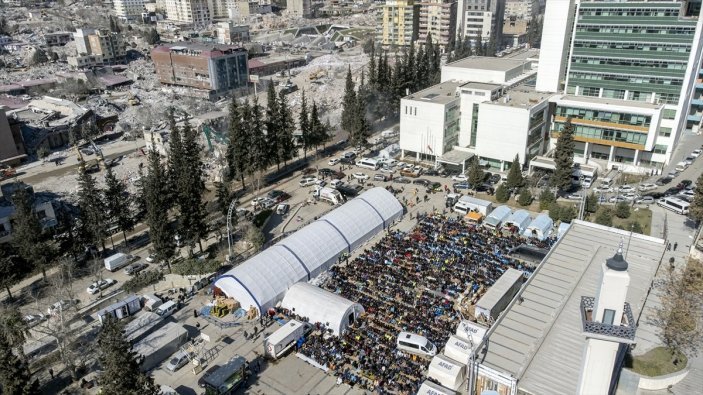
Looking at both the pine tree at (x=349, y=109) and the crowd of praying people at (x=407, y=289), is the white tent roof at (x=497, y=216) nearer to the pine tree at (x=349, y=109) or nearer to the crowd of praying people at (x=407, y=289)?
the crowd of praying people at (x=407, y=289)

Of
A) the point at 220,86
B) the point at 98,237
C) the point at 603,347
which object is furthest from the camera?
the point at 220,86

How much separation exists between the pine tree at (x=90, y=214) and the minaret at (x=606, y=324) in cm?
3919

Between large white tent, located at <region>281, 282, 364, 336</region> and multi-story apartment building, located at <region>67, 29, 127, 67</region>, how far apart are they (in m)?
135

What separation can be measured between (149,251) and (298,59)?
362 ft

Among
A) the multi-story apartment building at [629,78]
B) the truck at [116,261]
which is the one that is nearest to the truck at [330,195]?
the truck at [116,261]

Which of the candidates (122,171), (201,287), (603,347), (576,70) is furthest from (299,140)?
(603,347)

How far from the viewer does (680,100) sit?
2194 inches

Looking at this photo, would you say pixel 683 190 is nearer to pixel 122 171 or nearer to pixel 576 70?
pixel 576 70

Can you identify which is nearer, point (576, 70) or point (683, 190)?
point (683, 190)

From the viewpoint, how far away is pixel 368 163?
6106cm

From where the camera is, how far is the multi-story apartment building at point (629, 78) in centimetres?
5378

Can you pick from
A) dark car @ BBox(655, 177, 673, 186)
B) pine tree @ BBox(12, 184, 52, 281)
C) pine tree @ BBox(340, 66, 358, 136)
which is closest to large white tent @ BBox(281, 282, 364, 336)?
pine tree @ BBox(12, 184, 52, 281)

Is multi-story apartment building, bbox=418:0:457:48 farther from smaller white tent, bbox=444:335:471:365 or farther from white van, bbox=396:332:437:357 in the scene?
smaller white tent, bbox=444:335:471:365

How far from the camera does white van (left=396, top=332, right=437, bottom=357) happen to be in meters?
29.5
